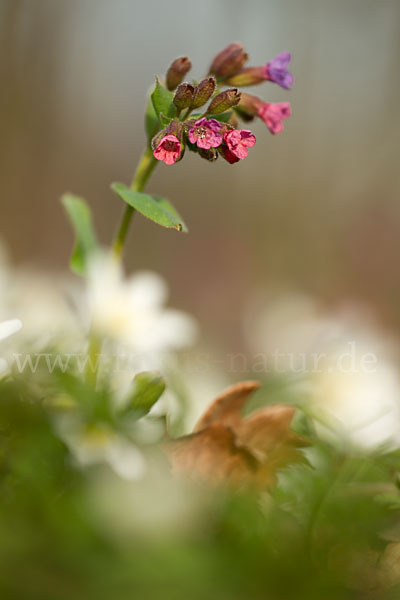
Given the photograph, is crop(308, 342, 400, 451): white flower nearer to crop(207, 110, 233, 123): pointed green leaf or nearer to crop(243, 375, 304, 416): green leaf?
crop(243, 375, 304, 416): green leaf

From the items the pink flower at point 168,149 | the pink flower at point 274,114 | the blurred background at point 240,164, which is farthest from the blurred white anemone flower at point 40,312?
the blurred background at point 240,164

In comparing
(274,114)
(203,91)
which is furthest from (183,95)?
(274,114)

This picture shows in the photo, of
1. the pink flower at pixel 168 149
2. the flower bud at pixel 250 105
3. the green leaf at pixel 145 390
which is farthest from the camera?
the flower bud at pixel 250 105

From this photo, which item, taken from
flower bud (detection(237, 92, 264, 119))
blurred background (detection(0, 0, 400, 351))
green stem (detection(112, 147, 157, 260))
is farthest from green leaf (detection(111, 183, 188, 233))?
blurred background (detection(0, 0, 400, 351))

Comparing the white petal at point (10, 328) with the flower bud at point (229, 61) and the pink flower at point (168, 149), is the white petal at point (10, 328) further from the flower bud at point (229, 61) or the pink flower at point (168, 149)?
the flower bud at point (229, 61)

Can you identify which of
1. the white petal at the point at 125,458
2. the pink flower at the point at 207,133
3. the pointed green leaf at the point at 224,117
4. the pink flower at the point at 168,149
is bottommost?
the white petal at the point at 125,458

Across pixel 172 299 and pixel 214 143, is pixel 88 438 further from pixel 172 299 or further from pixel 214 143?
pixel 172 299
